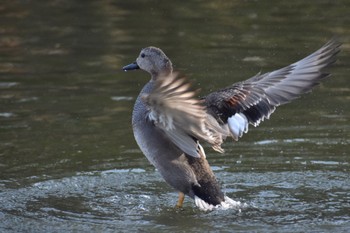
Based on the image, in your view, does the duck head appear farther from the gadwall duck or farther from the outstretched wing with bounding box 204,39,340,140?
the outstretched wing with bounding box 204,39,340,140

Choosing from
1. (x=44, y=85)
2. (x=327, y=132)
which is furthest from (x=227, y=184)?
(x=44, y=85)

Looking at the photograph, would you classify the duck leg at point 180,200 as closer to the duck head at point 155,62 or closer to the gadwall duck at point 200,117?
the gadwall duck at point 200,117

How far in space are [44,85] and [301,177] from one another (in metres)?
4.83

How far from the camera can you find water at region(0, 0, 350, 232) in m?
8.82

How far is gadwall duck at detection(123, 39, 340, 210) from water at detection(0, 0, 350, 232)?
29cm

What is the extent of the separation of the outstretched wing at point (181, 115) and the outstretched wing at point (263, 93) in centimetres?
20

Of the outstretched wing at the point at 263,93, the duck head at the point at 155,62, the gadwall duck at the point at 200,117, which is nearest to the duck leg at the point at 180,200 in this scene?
the gadwall duck at the point at 200,117

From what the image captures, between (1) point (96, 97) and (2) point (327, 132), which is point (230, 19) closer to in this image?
(1) point (96, 97)

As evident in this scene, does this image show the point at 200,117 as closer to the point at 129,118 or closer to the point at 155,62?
the point at 155,62

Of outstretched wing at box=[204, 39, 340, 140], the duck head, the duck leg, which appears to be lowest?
the duck leg

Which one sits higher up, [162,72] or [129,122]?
[162,72]

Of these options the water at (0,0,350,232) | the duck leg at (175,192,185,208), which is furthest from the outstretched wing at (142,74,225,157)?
the water at (0,0,350,232)

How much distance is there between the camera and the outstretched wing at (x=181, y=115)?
25.5 ft

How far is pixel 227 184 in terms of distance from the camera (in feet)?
31.8
